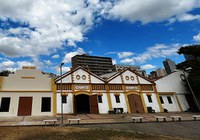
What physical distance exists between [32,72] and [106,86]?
12503 mm

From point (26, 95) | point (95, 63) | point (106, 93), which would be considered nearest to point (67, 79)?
point (26, 95)

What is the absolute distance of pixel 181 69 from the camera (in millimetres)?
35094

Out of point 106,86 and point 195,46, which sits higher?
point 195,46

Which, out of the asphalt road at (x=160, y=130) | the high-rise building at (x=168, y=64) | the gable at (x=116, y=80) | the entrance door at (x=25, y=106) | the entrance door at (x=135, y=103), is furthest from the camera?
the high-rise building at (x=168, y=64)

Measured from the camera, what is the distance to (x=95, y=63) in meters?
108

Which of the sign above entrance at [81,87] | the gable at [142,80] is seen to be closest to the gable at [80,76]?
the sign above entrance at [81,87]

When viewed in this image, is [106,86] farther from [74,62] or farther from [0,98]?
[74,62]

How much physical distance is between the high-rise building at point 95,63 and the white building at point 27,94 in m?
77.4

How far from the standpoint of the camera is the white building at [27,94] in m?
21.4

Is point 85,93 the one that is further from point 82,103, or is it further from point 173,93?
point 173,93

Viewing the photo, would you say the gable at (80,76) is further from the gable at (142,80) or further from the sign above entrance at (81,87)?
the gable at (142,80)

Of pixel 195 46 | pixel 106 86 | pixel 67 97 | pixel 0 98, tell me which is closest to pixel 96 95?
pixel 106 86

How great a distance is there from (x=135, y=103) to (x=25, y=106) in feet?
59.4

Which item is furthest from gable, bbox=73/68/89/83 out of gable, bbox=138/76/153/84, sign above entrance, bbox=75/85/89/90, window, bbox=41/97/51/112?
gable, bbox=138/76/153/84
